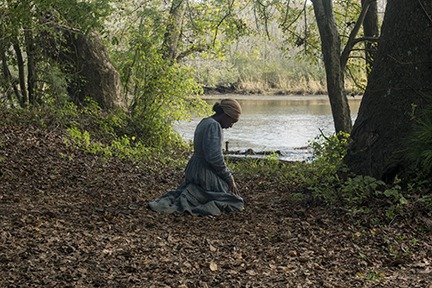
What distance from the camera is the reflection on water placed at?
2503 cm

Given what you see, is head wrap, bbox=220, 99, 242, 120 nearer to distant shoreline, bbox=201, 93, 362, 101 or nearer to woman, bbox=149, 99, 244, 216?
woman, bbox=149, 99, 244, 216

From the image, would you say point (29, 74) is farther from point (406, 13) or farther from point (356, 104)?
point (356, 104)

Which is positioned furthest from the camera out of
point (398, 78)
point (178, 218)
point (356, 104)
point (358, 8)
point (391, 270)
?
point (356, 104)

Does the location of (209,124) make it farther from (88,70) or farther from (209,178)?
(88,70)

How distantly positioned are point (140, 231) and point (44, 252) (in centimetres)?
137

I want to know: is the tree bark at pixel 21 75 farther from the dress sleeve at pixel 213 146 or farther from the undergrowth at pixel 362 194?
the dress sleeve at pixel 213 146

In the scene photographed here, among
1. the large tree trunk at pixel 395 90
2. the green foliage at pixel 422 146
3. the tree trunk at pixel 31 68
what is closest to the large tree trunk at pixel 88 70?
the tree trunk at pixel 31 68

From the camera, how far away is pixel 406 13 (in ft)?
30.5

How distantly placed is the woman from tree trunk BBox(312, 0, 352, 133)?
6.56 meters

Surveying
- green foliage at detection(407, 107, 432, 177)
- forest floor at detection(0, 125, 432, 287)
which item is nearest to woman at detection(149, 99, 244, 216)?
forest floor at detection(0, 125, 432, 287)

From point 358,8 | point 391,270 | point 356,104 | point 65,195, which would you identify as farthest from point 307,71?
point 391,270

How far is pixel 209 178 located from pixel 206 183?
0.07 m

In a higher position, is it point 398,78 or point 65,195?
point 398,78

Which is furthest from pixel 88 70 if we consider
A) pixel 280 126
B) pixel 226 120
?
pixel 280 126
